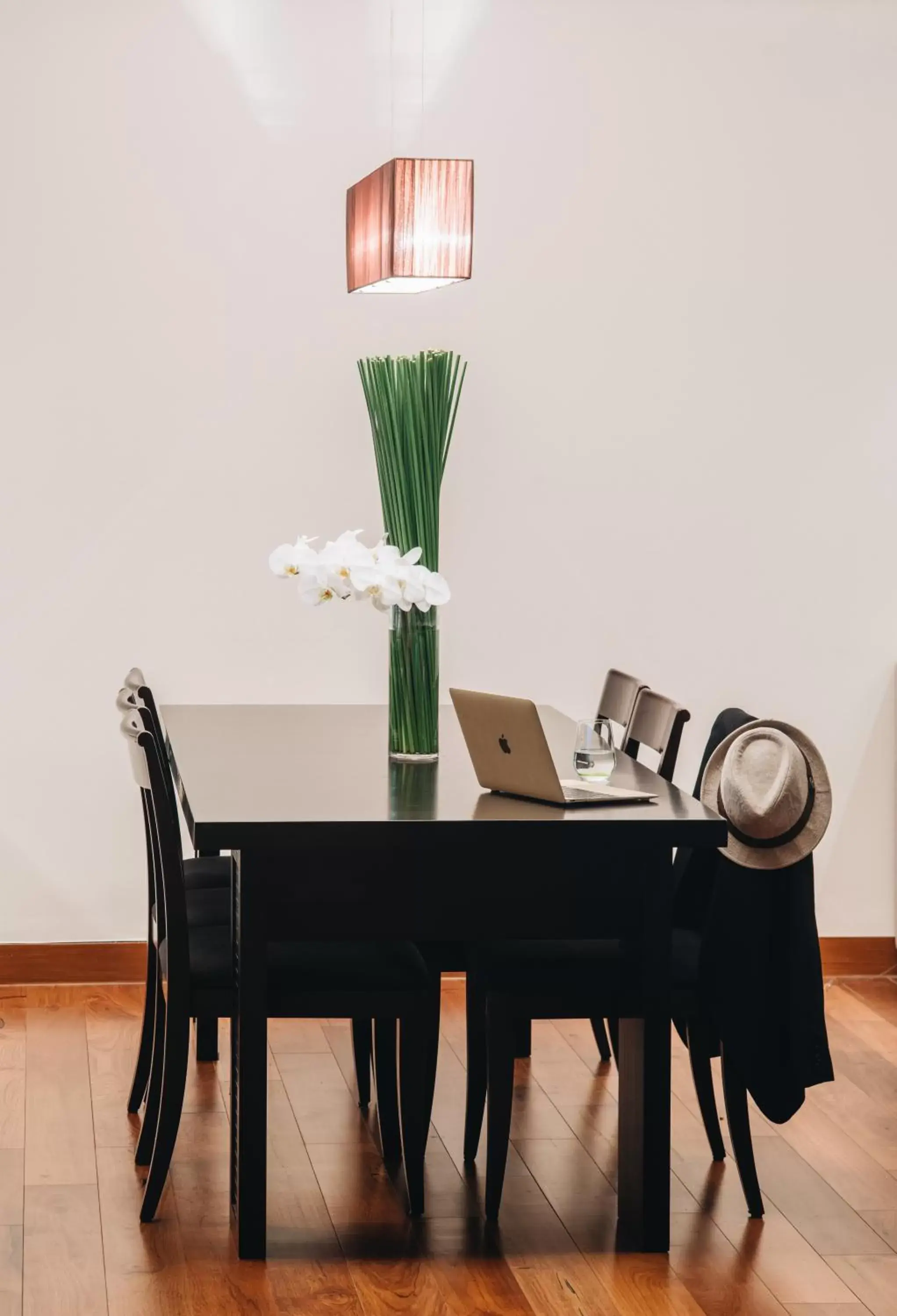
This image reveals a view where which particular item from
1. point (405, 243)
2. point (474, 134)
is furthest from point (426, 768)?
point (474, 134)

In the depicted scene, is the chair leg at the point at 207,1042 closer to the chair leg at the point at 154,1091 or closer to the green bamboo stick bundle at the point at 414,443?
the chair leg at the point at 154,1091

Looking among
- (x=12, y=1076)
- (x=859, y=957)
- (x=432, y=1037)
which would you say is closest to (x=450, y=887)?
(x=432, y=1037)

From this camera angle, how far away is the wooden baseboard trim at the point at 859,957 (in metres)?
4.59

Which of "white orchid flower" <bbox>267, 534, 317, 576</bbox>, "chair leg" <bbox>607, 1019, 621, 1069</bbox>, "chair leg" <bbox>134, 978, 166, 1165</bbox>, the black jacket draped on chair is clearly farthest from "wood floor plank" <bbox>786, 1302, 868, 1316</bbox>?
"white orchid flower" <bbox>267, 534, 317, 576</bbox>

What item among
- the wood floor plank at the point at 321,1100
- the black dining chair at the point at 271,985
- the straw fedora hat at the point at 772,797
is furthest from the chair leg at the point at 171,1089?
the straw fedora hat at the point at 772,797

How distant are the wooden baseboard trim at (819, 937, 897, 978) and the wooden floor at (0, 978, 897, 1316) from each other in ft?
2.42

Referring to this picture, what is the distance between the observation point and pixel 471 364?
4379mm

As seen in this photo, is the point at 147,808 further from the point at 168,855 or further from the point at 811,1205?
the point at 811,1205

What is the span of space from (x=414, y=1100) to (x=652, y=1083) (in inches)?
18.9

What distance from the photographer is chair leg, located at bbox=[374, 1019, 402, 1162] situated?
3.00m

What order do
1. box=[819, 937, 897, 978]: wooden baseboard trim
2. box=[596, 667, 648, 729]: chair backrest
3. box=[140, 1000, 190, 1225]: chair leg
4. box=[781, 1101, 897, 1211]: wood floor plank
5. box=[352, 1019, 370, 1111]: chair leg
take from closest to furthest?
box=[140, 1000, 190, 1225]: chair leg → box=[781, 1101, 897, 1211]: wood floor plank → box=[352, 1019, 370, 1111]: chair leg → box=[596, 667, 648, 729]: chair backrest → box=[819, 937, 897, 978]: wooden baseboard trim

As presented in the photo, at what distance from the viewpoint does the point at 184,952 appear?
2682mm

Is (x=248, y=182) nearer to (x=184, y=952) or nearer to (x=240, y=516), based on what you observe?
(x=240, y=516)

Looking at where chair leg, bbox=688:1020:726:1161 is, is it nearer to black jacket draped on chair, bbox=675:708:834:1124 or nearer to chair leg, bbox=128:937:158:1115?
black jacket draped on chair, bbox=675:708:834:1124
